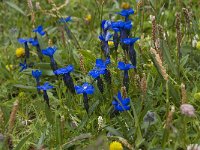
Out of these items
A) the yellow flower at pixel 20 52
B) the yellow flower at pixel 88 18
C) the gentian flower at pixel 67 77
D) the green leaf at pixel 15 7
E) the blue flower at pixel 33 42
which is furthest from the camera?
the green leaf at pixel 15 7

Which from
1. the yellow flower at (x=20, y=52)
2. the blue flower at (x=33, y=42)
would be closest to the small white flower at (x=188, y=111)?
the blue flower at (x=33, y=42)

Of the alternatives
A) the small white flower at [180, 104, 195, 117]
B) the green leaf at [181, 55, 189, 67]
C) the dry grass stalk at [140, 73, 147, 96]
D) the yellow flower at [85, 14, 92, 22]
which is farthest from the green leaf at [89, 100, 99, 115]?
the yellow flower at [85, 14, 92, 22]

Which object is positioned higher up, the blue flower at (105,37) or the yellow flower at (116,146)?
the blue flower at (105,37)

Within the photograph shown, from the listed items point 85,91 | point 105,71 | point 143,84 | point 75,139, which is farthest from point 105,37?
point 75,139

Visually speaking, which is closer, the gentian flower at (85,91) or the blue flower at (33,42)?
the gentian flower at (85,91)

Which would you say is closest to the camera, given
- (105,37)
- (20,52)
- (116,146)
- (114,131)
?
(116,146)

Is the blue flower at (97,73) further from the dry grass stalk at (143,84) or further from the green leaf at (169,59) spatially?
the green leaf at (169,59)

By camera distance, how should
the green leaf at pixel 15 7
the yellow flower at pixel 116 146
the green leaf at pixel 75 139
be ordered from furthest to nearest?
the green leaf at pixel 15 7 < the green leaf at pixel 75 139 < the yellow flower at pixel 116 146

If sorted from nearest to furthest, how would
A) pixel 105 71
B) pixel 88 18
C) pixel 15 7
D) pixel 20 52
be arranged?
pixel 105 71, pixel 20 52, pixel 88 18, pixel 15 7

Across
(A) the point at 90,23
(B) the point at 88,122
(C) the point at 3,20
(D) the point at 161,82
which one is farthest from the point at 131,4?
(B) the point at 88,122

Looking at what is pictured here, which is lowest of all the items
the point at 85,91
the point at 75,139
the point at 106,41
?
the point at 75,139

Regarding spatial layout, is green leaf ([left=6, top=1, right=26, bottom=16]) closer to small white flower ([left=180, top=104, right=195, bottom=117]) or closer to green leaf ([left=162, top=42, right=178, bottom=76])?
green leaf ([left=162, top=42, right=178, bottom=76])

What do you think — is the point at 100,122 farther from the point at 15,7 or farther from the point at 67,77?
the point at 15,7
